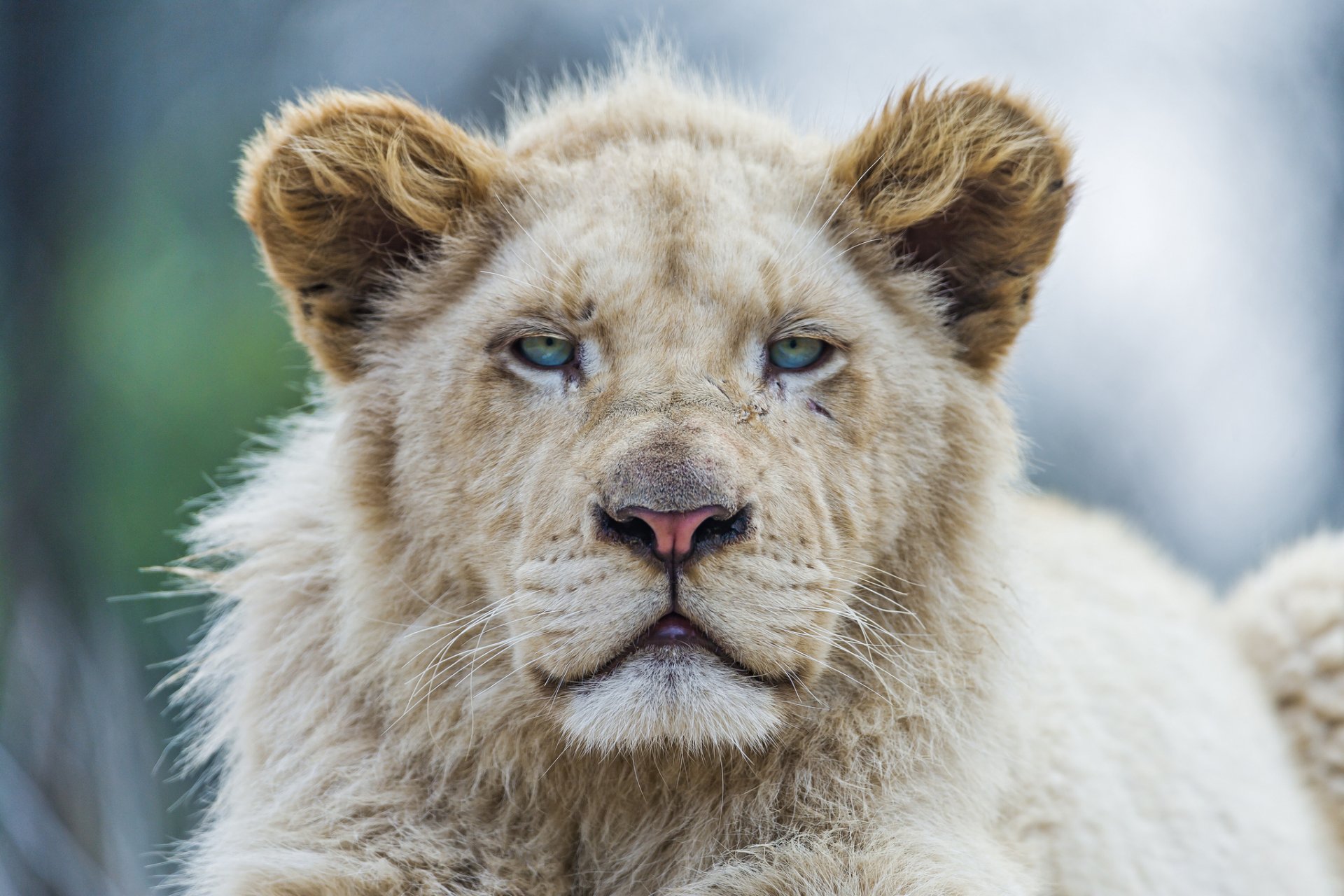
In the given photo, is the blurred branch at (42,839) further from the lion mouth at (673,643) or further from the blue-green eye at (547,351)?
the lion mouth at (673,643)

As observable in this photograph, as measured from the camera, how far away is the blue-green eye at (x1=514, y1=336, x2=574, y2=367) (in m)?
2.57

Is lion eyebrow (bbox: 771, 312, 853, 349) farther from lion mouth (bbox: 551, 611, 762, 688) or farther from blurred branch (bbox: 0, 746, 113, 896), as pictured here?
blurred branch (bbox: 0, 746, 113, 896)

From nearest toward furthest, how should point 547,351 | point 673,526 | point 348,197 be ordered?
point 673,526 → point 547,351 → point 348,197

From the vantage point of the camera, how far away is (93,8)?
6.96 meters

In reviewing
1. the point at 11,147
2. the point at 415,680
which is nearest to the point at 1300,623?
the point at 415,680

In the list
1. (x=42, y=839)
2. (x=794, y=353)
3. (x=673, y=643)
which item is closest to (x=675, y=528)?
(x=673, y=643)

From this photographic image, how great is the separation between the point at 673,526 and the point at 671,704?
0.35 meters

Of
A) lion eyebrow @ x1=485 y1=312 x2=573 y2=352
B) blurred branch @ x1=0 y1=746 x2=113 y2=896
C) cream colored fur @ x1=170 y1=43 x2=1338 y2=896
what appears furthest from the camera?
blurred branch @ x1=0 y1=746 x2=113 y2=896

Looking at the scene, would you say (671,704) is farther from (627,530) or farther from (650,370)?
(650,370)

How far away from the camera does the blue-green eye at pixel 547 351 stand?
8.45 feet

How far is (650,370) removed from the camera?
2438mm

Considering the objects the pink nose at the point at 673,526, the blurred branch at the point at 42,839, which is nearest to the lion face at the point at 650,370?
the pink nose at the point at 673,526

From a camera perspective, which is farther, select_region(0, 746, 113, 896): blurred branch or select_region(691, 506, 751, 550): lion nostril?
select_region(0, 746, 113, 896): blurred branch

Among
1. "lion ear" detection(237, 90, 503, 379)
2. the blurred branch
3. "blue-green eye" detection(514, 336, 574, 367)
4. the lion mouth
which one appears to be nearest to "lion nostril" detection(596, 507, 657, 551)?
the lion mouth
